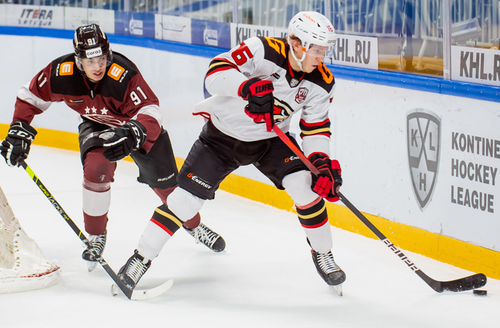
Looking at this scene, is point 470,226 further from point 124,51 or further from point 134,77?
point 124,51

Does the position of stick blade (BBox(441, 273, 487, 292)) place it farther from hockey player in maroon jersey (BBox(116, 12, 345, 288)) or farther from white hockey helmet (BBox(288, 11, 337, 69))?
white hockey helmet (BBox(288, 11, 337, 69))

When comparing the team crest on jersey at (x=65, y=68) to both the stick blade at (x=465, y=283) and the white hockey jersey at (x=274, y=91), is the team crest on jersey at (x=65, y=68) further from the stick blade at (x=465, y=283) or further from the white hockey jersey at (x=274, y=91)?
the stick blade at (x=465, y=283)

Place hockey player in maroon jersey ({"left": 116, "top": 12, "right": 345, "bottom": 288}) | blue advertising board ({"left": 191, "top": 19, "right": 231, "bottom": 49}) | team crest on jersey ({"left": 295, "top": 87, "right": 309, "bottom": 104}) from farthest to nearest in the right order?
blue advertising board ({"left": 191, "top": 19, "right": 231, "bottom": 49}) < team crest on jersey ({"left": 295, "top": 87, "right": 309, "bottom": 104}) < hockey player in maroon jersey ({"left": 116, "top": 12, "right": 345, "bottom": 288})

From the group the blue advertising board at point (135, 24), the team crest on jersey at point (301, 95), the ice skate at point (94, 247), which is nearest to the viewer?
the team crest on jersey at point (301, 95)

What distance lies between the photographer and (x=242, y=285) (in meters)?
2.91

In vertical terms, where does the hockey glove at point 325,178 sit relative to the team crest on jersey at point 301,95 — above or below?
below

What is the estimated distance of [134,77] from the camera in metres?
2.82

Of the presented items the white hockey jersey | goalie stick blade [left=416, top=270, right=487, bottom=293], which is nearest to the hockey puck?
goalie stick blade [left=416, top=270, right=487, bottom=293]

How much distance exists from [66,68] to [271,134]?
919mm

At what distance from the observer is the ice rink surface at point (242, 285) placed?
8.15ft

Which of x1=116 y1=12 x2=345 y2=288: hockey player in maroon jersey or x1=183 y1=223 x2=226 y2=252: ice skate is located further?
x1=183 y1=223 x2=226 y2=252: ice skate

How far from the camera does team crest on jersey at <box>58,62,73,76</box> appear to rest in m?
2.83

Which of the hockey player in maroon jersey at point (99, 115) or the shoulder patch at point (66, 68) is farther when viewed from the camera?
the shoulder patch at point (66, 68)

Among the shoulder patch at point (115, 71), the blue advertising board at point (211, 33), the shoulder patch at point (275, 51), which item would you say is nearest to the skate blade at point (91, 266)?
the shoulder patch at point (115, 71)
